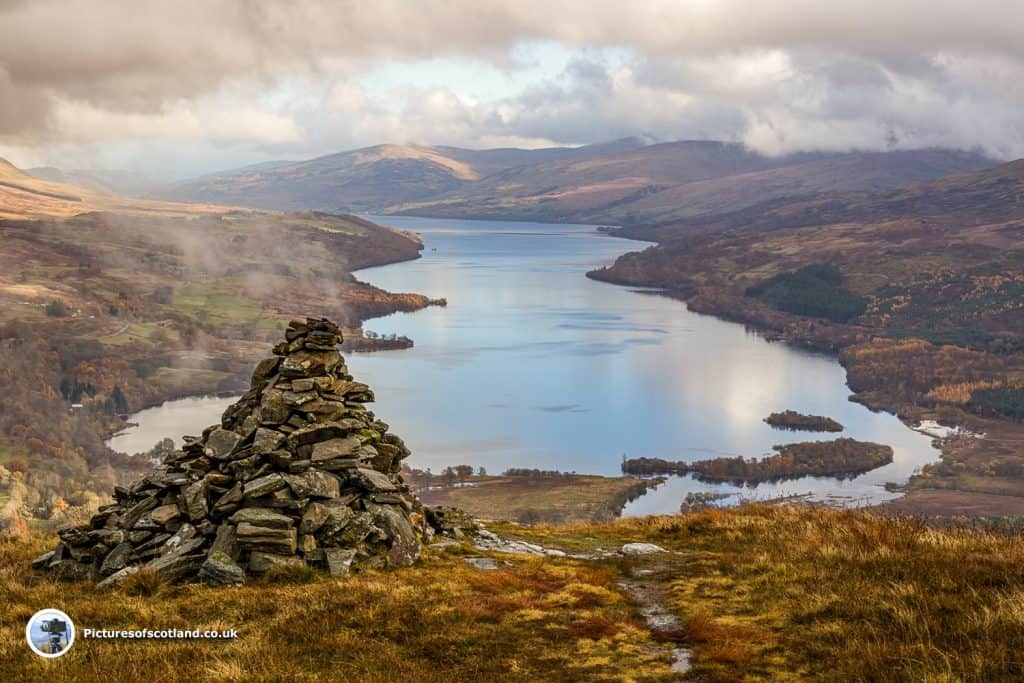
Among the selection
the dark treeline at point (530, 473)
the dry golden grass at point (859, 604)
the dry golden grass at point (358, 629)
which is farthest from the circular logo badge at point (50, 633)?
the dark treeline at point (530, 473)

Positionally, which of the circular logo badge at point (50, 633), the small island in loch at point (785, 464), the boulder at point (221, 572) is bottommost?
the small island in loch at point (785, 464)

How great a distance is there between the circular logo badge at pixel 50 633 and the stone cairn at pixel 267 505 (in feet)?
15.4

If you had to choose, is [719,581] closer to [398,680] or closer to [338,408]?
[398,680]

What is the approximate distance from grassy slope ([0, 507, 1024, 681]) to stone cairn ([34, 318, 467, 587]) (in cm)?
117

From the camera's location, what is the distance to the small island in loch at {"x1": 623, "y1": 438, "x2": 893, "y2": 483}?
581 ft

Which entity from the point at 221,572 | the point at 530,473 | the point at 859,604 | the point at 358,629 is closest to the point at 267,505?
the point at 221,572

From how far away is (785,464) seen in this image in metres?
187

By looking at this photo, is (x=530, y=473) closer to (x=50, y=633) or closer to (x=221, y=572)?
(x=221, y=572)

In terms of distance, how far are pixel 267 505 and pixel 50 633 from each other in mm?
7443

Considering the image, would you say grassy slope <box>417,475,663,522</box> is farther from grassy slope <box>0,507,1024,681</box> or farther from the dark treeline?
grassy slope <box>0,507,1024,681</box>

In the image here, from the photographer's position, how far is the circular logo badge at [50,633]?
14.8 meters

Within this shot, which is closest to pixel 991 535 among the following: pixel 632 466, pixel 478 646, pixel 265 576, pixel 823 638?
pixel 823 638

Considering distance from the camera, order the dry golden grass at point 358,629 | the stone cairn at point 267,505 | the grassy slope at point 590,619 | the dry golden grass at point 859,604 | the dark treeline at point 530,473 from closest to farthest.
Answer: the dry golden grass at point 859,604 < the grassy slope at point 590,619 < the dry golden grass at point 358,629 < the stone cairn at point 267,505 < the dark treeline at point 530,473

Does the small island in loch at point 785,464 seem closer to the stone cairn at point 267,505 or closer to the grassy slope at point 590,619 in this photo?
the stone cairn at point 267,505
